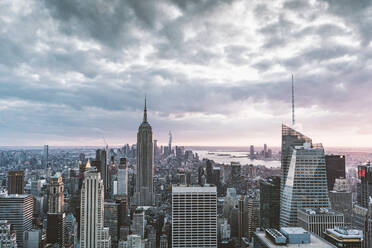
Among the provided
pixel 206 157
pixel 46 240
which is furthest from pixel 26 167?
pixel 206 157

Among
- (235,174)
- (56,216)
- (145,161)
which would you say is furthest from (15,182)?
(235,174)

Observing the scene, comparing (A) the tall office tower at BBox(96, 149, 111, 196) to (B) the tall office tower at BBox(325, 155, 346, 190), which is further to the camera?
(A) the tall office tower at BBox(96, 149, 111, 196)

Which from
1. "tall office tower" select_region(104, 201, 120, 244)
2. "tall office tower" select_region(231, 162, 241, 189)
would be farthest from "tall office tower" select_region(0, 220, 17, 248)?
"tall office tower" select_region(231, 162, 241, 189)

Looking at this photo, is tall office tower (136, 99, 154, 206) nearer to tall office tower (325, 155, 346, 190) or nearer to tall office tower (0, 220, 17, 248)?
tall office tower (325, 155, 346, 190)

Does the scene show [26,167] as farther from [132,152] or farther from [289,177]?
[289,177]

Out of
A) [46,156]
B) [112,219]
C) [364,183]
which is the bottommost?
[112,219]

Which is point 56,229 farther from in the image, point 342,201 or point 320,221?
point 342,201
